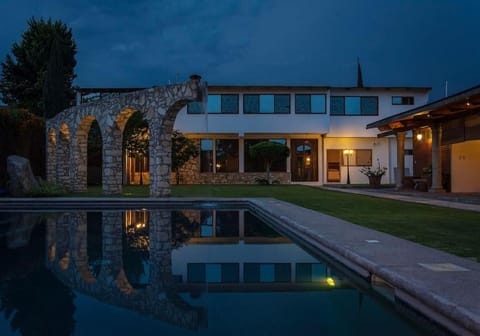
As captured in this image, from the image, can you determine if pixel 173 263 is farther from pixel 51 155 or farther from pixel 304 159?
pixel 304 159

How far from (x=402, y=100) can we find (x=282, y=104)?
8106 mm

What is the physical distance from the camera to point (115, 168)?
14.9 m

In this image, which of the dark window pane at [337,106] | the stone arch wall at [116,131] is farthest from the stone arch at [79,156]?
the dark window pane at [337,106]

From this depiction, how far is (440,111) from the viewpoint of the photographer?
14.1 metres

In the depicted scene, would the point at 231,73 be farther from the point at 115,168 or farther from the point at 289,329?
the point at 289,329

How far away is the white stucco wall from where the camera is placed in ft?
51.6

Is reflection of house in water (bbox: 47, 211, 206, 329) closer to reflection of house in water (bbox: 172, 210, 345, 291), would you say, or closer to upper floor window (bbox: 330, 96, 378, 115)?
reflection of house in water (bbox: 172, 210, 345, 291)

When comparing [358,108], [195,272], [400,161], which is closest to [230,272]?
[195,272]

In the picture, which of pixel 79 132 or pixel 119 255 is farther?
pixel 79 132

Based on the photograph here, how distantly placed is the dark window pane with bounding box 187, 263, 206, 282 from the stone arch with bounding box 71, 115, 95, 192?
520 inches

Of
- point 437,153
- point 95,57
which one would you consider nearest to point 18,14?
point 95,57

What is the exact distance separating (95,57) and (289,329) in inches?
2913

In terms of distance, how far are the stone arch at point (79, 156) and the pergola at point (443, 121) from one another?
41.0ft

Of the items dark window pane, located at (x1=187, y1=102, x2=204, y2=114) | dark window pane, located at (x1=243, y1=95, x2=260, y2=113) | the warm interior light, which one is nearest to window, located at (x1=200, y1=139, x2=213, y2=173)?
dark window pane, located at (x1=187, y1=102, x2=204, y2=114)
